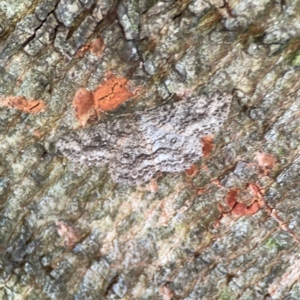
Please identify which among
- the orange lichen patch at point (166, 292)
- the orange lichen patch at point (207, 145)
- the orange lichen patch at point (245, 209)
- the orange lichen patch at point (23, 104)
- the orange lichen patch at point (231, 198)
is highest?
the orange lichen patch at point (23, 104)

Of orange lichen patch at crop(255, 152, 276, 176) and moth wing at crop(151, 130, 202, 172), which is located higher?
moth wing at crop(151, 130, 202, 172)

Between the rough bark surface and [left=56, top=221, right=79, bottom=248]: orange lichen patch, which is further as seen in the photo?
[left=56, top=221, right=79, bottom=248]: orange lichen patch

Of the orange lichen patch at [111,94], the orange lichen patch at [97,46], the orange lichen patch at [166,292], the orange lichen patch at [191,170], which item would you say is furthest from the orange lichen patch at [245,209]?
the orange lichen patch at [97,46]

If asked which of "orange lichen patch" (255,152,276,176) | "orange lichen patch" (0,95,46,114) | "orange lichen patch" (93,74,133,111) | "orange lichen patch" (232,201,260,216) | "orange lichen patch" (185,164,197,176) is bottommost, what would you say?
"orange lichen patch" (232,201,260,216)

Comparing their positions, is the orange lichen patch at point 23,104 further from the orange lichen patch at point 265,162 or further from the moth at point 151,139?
the orange lichen patch at point 265,162

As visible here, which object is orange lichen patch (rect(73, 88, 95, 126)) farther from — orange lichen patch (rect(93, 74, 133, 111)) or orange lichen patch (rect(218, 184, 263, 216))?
orange lichen patch (rect(218, 184, 263, 216))

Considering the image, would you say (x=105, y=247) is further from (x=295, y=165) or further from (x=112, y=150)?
(x=295, y=165)

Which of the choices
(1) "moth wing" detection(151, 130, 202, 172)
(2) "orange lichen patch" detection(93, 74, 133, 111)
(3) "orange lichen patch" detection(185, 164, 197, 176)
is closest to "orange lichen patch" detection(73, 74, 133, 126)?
(2) "orange lichen patch" detection(93, 74, 133, 111)

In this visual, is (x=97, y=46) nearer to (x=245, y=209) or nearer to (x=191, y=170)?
(x=191, y=170)
